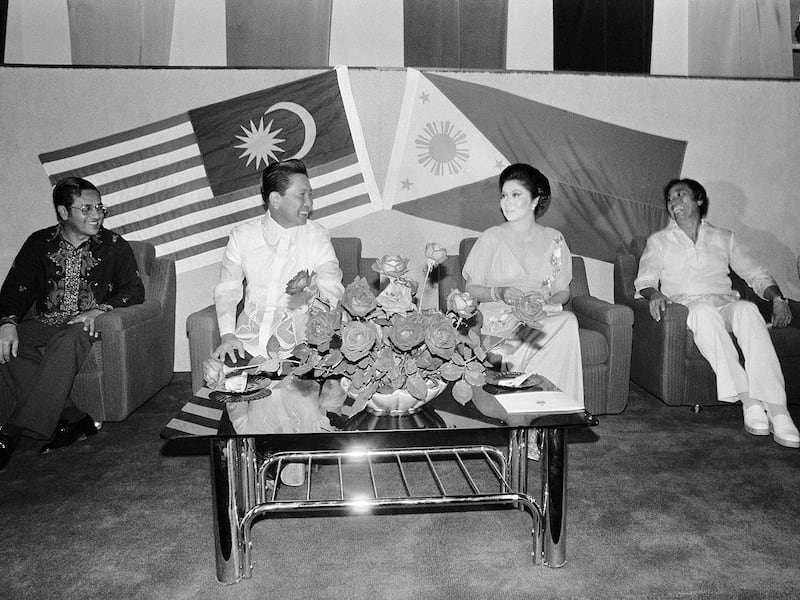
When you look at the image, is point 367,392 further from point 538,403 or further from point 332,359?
point 538,403

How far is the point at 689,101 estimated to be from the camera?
444 centimetres

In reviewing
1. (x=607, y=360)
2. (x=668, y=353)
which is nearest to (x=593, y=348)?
(x=607, y=360)

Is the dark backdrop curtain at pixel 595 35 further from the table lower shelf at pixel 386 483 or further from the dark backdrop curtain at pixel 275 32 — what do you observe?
the table lower shelf at pixel 386 483

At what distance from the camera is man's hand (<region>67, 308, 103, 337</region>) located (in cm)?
307

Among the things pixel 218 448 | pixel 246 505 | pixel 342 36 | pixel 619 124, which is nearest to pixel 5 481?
pixel 246 505

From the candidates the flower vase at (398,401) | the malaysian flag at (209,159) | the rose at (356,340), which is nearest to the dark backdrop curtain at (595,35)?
the malaysian flag at (209,159)

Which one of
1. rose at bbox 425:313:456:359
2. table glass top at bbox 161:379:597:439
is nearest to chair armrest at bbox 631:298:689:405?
table glass top at bbox 161:379:597:439

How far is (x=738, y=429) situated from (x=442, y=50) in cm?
282

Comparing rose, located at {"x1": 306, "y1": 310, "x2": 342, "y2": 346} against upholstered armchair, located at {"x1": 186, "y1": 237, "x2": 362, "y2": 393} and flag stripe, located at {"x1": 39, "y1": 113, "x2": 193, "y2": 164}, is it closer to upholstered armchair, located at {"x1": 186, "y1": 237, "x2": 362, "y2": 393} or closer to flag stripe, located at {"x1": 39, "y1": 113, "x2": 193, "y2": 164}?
upholstered armchair, located at {"x1": 186, "y1": 237, "x2": 362, "y2": 393}

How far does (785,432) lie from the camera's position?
2910 mm

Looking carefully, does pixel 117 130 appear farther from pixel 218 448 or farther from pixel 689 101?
pixel 689 101

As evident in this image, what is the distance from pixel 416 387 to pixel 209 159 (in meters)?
2.92

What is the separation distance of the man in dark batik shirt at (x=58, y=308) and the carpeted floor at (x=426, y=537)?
0.63 feet

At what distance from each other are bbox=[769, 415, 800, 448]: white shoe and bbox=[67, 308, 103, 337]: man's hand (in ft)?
10.3
